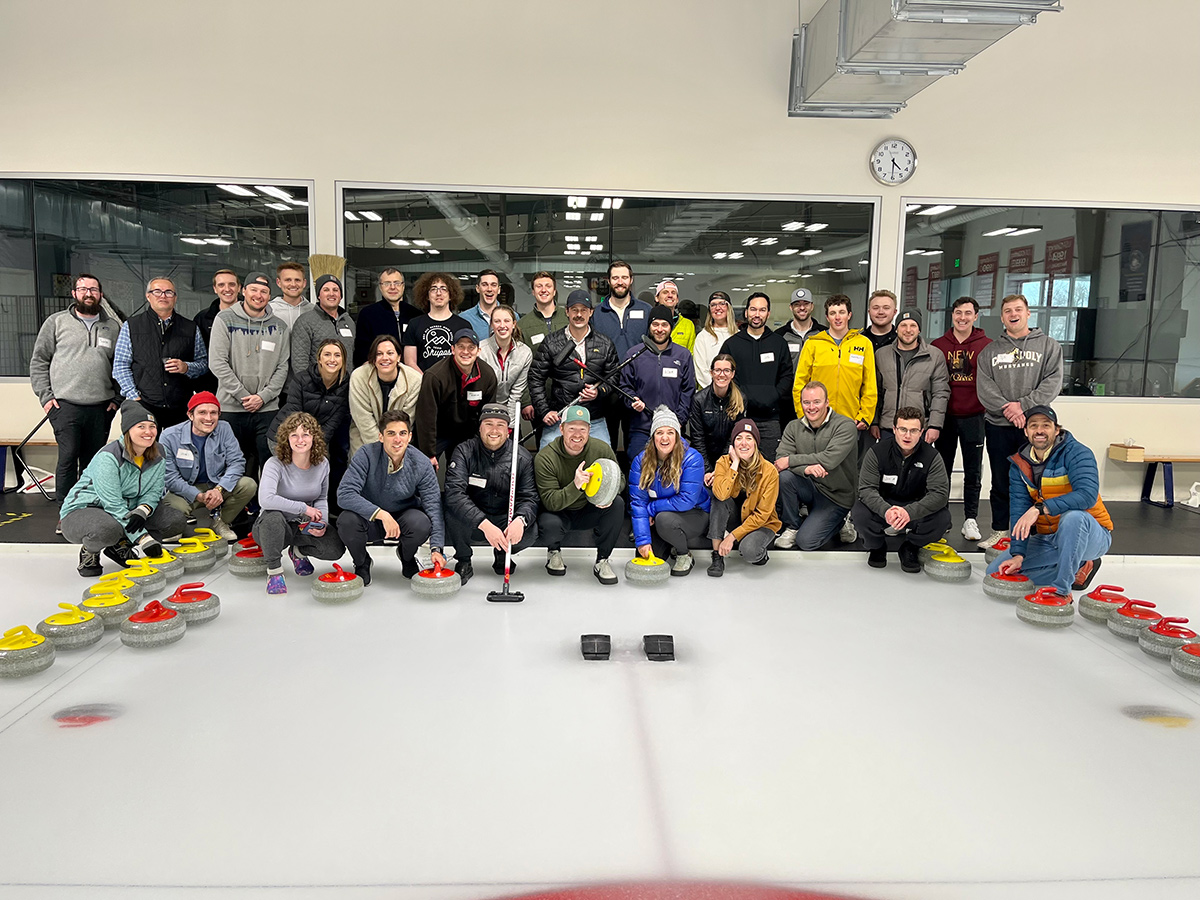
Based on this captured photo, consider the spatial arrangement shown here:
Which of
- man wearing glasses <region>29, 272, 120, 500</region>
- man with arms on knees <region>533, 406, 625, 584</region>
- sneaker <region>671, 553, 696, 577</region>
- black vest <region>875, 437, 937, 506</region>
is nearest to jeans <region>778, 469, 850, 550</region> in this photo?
black vest <region>875, 437, 937, 506</region>

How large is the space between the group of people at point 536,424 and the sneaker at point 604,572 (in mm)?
18

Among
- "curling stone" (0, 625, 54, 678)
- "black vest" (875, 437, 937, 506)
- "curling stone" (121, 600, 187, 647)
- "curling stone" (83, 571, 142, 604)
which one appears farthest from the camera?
"black vest" (875, 437, 937, 506)

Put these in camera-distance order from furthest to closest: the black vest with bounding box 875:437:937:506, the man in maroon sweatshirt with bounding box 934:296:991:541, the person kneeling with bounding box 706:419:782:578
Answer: the man in maroon sweatshirt with bounding box 934:296:991:541, the black vest with bounding box 875:437:937:506, the person kneeling with bounding box 706:419:782:578

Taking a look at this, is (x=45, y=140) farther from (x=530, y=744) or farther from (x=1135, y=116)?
(x=1135, y=116)

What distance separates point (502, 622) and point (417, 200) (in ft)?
13.7

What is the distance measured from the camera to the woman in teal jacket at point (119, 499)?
4078 mm

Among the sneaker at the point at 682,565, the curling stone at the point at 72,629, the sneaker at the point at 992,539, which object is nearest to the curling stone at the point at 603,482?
the sneaker at the point at 682,565

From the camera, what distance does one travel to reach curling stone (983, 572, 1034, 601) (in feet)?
13.0

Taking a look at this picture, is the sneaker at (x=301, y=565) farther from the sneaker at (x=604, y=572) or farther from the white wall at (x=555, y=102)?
the white wall at (x=555, y=102)

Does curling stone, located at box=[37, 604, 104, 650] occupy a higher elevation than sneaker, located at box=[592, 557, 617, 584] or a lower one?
higher

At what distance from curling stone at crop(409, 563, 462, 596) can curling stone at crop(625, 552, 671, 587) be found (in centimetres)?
91

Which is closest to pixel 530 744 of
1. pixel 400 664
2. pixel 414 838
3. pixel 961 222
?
pixel 414 838

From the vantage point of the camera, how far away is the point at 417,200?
21.2ft

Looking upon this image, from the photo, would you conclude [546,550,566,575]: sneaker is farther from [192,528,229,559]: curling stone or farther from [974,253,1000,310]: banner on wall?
[974,253,1000,310]: banner on wall
